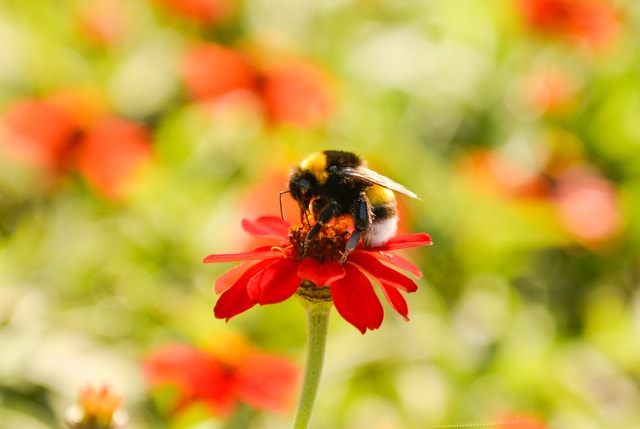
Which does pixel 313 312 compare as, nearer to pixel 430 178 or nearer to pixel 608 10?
pixel 430 178

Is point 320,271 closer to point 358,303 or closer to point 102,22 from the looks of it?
point 358,303

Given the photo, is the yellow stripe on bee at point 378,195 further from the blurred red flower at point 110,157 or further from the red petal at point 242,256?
the blurred red flower at point 110,157

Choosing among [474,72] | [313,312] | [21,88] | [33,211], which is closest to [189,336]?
[33,211]

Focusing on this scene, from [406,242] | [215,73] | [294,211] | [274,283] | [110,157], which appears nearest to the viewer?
[274,283]

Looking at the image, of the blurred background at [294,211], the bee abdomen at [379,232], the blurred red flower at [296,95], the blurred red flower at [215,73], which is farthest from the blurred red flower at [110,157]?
the bee abdomen at [379,232]

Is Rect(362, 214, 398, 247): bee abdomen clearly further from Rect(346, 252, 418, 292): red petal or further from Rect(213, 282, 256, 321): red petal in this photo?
Rect(213, 282, 256, 321): red petal

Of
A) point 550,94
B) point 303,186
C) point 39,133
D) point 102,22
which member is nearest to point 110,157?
point 39,133

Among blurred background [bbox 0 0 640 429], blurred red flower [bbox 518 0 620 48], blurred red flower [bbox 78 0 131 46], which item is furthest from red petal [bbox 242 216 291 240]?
blurred red flower [bbox 78 0 131 46]
